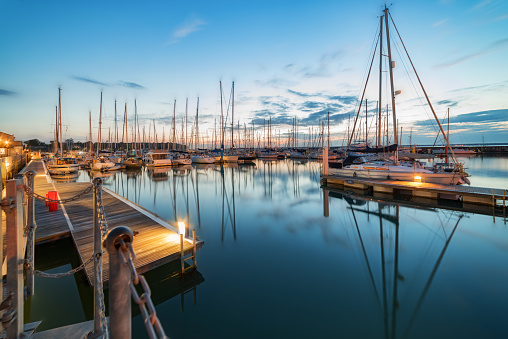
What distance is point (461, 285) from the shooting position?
723cm

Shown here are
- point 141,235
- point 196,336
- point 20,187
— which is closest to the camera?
point 20,187

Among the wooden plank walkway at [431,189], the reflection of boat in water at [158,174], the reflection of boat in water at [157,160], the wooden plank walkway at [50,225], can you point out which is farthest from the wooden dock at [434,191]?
the reflection of boat in water at [157,160]

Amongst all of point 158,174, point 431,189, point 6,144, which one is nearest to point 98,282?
point 431,189

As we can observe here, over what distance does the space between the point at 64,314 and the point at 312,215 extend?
506 inches

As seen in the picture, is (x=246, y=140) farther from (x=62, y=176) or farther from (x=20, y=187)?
(x=20, y=187)

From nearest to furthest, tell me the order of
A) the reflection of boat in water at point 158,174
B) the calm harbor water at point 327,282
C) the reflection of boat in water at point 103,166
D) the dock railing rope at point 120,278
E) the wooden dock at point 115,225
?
the dock railing rope at point 120,278, the calm harbor water at point 327,282, the wooden dock at point 115,225, the reflection of boat in water at point 158,174, the reflection of boat in water at point 103,166

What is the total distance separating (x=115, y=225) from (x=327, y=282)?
8.35m

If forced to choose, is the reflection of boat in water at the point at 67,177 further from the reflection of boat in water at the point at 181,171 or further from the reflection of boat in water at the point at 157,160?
the reflection of boat in water at the point at 157,160

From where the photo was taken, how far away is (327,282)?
7371mm

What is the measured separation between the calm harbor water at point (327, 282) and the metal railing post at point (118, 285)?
3956 mm

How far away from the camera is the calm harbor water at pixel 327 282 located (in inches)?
217

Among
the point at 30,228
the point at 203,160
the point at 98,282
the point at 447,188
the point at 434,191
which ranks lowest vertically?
the point at 434,191

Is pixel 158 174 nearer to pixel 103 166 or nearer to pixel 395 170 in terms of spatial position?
pixel 103 166

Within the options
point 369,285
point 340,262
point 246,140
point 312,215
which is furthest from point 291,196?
point 246,140
